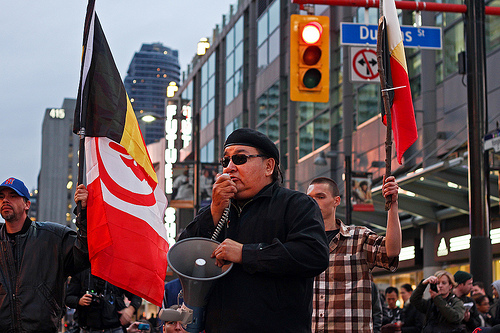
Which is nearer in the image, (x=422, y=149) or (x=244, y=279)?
(x=244, y=279)

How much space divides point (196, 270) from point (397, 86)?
2875 mm

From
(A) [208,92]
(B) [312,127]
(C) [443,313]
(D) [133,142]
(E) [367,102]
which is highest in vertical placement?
(A) [208,92]

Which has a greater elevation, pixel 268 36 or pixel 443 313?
pixel 268 36

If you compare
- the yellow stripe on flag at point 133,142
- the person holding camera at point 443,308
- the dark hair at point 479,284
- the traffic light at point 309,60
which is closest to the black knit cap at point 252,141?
the yellow stripe on flag at point 133,142

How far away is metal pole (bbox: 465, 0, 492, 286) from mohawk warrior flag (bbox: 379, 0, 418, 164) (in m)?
6.42

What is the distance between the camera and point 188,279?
4133 mm

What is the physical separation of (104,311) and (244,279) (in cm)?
577

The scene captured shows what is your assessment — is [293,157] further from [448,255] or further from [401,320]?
[401,320]

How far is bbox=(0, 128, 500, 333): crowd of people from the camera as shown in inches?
164

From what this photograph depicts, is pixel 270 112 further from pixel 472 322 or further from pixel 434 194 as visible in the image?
pixel 472 322

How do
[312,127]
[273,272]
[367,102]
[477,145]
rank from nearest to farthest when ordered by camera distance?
[273,272] < [477,145] < [367,102] < [312,127]

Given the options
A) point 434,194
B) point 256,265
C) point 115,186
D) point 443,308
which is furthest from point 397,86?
point 434,194

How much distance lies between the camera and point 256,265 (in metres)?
4.11

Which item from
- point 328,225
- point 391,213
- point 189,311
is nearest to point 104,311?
point 328,225
